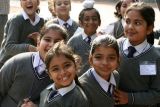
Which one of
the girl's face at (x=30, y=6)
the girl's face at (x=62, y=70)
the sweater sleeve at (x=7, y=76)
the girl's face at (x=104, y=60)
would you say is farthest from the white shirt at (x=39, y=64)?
the girl's face at (x=30, y=6)

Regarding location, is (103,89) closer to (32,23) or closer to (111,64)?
(111,64)

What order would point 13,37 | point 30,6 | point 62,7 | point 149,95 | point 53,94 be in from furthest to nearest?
point 62,7 < point 30,6 < point 13,37 < point 149,95 < point 53,94

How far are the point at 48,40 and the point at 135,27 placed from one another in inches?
27.1

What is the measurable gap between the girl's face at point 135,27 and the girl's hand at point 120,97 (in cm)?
44

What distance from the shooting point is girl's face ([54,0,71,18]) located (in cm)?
456

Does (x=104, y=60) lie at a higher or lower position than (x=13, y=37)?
higher

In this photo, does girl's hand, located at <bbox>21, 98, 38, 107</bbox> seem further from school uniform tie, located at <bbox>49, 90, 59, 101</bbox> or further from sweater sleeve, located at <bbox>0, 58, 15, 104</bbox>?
school uniform tie, located at <bbox>49, 90, 59, 101</bbox>

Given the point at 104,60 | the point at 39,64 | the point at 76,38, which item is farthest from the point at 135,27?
the point at 76,38

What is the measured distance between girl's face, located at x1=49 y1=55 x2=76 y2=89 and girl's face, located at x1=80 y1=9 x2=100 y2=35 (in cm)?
139

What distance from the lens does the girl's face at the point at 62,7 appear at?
4.56m

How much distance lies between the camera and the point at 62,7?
4.57 metres

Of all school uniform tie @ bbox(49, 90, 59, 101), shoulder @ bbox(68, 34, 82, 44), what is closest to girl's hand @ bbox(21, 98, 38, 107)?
school uniform tie @ bbox(49, 90, 59, 101)

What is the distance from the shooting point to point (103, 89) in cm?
281

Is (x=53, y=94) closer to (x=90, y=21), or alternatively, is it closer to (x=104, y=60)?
(x=104, y=60)
